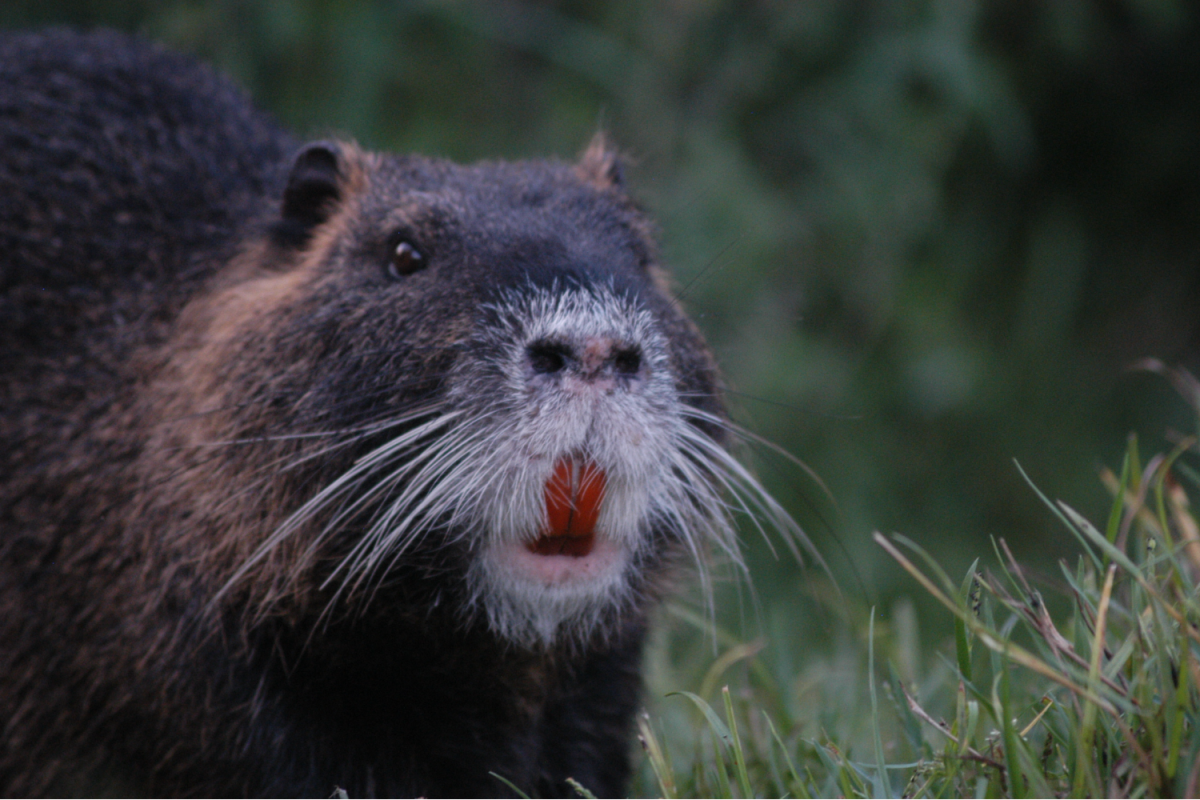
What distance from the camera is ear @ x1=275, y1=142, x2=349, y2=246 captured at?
114 inches

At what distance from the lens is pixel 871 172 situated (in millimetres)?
5844

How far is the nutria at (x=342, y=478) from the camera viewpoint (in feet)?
7.39

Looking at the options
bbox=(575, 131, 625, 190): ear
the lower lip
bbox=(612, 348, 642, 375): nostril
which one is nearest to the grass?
the lower lip

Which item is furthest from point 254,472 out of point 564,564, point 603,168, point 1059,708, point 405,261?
point 1059,708

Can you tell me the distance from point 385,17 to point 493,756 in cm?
399

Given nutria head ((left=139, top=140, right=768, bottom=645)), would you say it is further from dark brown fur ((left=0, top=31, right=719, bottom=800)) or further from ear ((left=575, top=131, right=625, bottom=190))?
ear ((left=575, top=131, right=625, bottom=190))

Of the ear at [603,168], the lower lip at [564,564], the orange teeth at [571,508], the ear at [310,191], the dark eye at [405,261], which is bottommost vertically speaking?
the lower lip at [564,564]

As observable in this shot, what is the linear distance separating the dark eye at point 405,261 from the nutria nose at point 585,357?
1.59ft

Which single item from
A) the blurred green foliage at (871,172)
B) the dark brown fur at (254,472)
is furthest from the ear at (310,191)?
the blurred green foliage at (871,172)

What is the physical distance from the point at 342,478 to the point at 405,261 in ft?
1.70

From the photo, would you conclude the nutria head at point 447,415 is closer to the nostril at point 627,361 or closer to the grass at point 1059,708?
the nostril at point 627,361

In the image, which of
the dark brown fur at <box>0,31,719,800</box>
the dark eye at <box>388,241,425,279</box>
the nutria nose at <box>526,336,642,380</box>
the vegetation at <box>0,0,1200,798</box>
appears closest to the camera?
the nutria nose at <box>526,336,642,380</box>

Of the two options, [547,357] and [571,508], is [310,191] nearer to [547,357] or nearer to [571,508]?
[547,357]

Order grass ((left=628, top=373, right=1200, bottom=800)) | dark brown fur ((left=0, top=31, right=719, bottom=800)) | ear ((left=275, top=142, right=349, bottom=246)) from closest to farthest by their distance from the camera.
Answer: grass ((left=628, top=373, right=1200, bottom=800)) < dark brown fur ((left=0, top=31, right=719, bottom=800)) < ear ((left=275, top=142, right=349, bottom=246))
